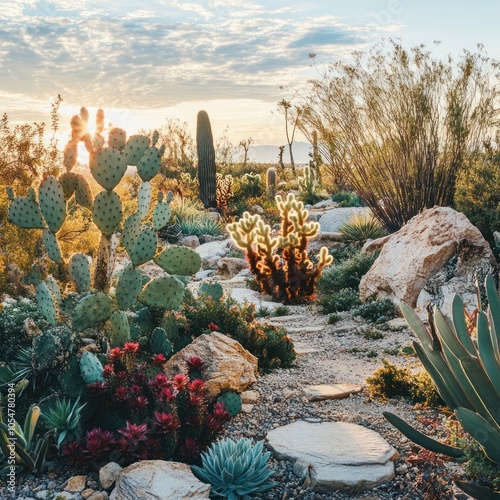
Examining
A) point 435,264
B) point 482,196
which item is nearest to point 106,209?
point 435,264

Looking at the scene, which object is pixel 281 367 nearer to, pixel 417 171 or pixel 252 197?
pixel 417 171

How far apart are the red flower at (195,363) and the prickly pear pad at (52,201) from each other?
166 cm

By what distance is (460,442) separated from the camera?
3.42 meters

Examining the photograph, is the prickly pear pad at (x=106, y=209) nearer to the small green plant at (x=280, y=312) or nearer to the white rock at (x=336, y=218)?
the small green plant at (x=280, y=312)

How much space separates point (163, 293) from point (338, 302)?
3.85 meters

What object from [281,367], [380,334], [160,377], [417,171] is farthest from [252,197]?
[160,377]

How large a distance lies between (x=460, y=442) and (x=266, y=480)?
1.13 meters

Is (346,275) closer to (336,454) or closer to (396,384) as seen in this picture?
(396,384)

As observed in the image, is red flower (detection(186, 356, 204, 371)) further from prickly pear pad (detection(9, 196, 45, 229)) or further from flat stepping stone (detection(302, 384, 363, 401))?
prickly pear pad (detection(9, 196, 45, 229))

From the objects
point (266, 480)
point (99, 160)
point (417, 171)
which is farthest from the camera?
point (417, 171)

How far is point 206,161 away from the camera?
18.4 meters

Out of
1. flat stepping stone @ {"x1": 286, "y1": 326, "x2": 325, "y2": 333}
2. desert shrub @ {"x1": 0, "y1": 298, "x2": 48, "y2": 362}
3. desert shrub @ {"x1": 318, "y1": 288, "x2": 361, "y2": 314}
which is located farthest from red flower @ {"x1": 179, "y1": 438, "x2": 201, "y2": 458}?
desert shrub @ {"x1": 318, "y1": 288, "x2": 361, "y2": 314}

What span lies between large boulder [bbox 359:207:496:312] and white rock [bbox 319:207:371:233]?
5.21 metres

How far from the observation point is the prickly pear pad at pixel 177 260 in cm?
539
